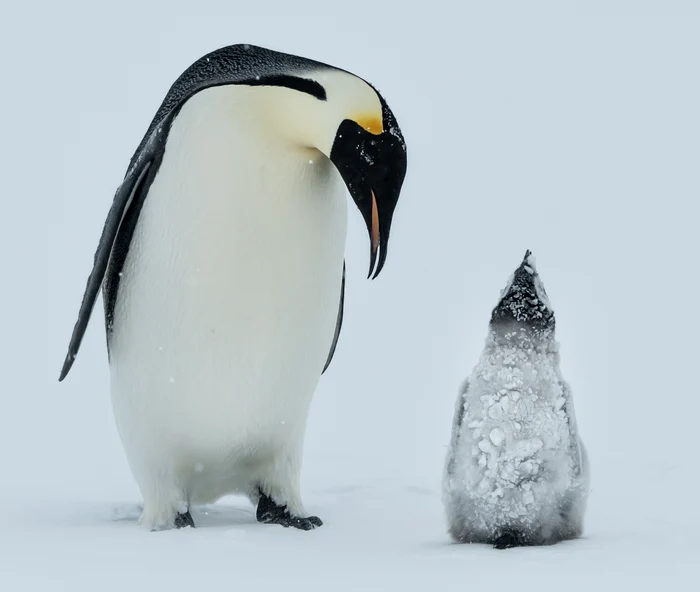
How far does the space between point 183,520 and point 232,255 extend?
0.92 metres

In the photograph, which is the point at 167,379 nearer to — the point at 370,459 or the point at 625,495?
the point at 625,495

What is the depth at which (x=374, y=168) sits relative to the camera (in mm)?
3260

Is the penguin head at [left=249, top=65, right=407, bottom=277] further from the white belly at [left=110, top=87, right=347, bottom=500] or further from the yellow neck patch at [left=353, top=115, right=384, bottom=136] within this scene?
the white belly at [left=110, top=87, right=347, bottom=500]

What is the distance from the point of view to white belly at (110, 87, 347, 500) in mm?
3406

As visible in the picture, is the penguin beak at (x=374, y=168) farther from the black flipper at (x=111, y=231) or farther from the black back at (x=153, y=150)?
the black flipper at (x=111, y=231)

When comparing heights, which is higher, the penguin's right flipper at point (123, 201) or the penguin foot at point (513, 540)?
the penguin's right flipper at point (123, 201)

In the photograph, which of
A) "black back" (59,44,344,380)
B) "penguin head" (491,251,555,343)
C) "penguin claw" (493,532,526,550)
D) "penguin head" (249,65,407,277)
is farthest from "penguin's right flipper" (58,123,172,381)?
"penguin claw" (493,532,526,550)

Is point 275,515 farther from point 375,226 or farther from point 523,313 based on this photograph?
point 523,313

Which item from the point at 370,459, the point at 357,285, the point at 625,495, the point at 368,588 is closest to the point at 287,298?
the point at 368,588

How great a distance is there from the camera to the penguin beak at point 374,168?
3258mm

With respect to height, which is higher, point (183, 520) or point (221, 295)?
point (221, 295)

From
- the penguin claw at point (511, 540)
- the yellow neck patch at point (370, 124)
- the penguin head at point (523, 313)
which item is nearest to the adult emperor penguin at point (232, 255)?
the yellow neck patch at point (370, 124)

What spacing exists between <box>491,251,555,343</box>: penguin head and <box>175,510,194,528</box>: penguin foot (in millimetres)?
1273

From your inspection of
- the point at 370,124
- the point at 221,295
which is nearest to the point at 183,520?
the point at 221,295
